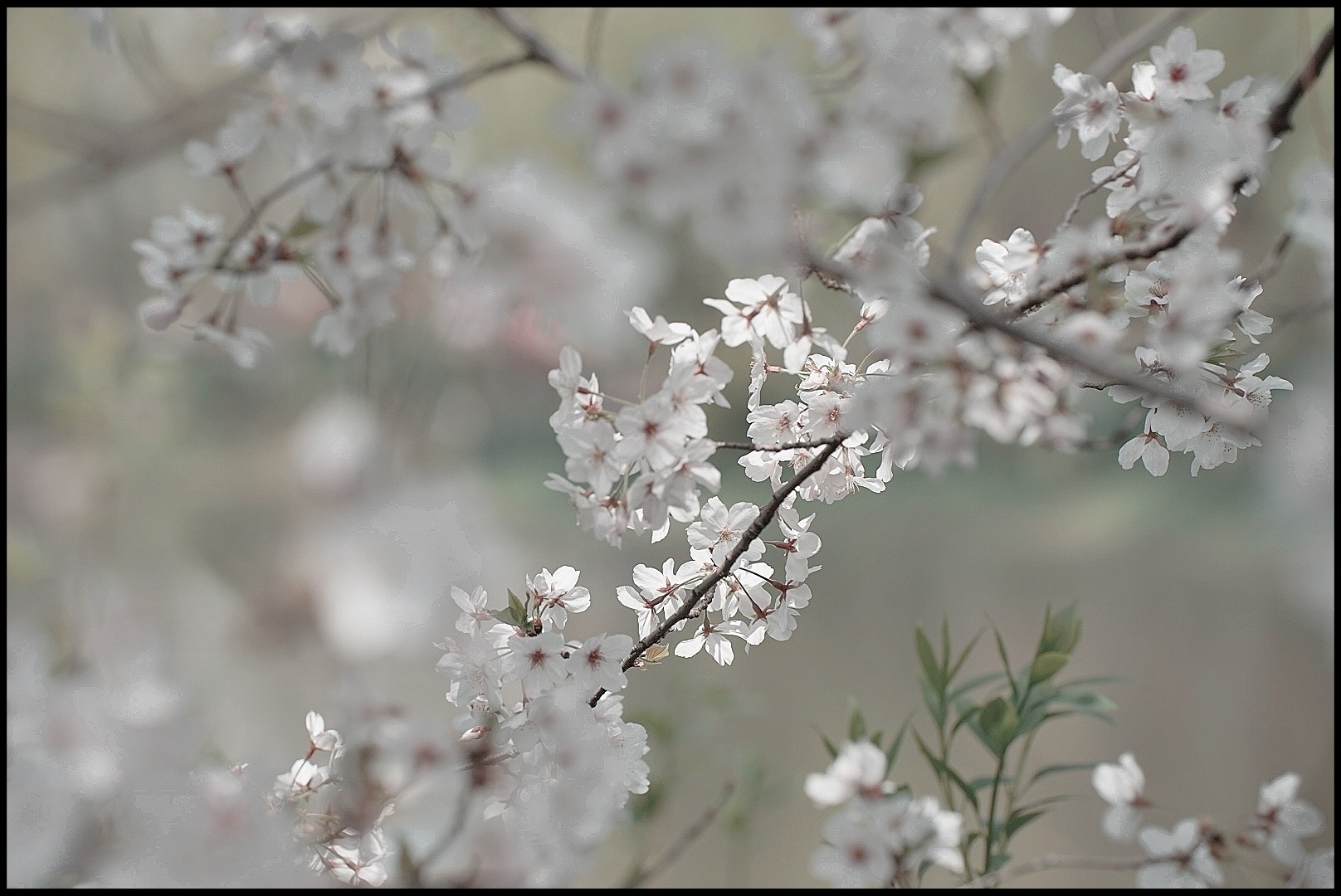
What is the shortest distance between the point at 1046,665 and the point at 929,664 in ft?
0.15

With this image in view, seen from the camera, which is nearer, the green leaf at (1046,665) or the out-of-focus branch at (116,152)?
the out-of-focus branch at (116,152)

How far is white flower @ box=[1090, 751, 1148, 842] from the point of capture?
0.33 m

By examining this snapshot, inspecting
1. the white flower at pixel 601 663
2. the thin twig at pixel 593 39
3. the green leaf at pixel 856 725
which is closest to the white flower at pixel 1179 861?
the green leaf at pixel 856 725

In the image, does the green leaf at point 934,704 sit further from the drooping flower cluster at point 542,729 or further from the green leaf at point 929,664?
the drooping flower cluster at point 542,729

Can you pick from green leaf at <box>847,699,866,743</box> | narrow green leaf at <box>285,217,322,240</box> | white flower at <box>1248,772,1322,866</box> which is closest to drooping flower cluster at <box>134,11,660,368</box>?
narrow green leaf at <box>285,217,322,240</box>

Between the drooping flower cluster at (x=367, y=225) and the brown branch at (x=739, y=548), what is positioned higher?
the drooping flower cluster at (x=367, y=225)

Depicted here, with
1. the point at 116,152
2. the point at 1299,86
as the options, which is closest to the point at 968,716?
the point at 1299,86

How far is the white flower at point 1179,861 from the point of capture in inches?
11.9

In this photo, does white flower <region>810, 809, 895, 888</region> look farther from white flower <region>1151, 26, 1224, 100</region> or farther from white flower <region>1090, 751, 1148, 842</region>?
white flower <region>1151, 26, 1224, 100</region>

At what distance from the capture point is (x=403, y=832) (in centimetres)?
22

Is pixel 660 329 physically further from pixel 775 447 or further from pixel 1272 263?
pixel 1272 263

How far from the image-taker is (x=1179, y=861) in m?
0.31

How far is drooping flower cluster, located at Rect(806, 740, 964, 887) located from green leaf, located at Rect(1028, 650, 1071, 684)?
3.1 inches

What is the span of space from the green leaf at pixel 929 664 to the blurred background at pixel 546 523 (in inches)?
6.0
